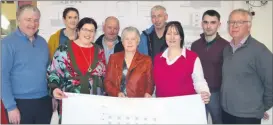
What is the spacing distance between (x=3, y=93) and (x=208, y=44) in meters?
1.77

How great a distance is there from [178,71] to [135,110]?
0.43m

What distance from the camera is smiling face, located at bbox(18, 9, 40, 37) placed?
83.2 inches

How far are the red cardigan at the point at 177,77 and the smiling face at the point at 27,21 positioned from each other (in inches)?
41.4

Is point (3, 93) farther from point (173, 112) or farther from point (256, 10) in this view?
point (256, 10)

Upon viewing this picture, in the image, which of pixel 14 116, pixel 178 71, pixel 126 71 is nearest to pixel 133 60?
pixel 126 71

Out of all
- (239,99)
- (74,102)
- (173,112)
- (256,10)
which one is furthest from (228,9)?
(74,102)

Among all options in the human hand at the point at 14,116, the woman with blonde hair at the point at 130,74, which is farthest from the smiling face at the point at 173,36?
the human hand at the point at 14,116

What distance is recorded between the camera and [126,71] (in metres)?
2.07

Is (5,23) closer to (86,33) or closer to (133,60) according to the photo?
(86,33)

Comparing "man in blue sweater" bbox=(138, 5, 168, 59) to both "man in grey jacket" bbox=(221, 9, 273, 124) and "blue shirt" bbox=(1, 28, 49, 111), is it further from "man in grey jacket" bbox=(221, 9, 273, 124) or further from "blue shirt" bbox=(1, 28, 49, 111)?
"blue shirt" bbox=(1, 28, 49, 111)

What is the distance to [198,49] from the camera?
254cm

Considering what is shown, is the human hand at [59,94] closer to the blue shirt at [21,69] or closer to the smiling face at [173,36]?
the blue shirt at [21,69]

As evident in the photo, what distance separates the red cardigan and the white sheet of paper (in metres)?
0.16

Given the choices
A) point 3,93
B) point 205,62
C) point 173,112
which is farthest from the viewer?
point 205,62
